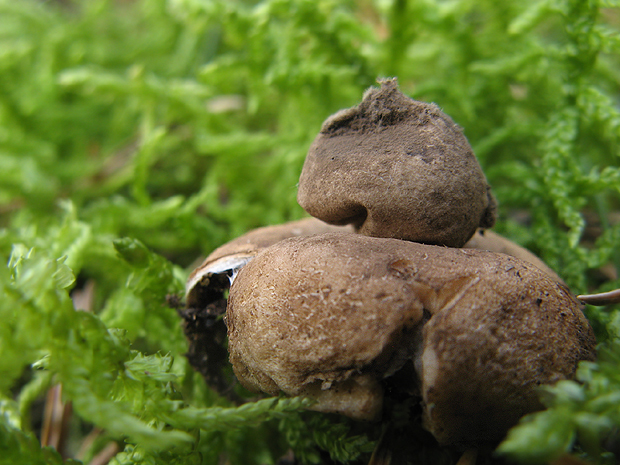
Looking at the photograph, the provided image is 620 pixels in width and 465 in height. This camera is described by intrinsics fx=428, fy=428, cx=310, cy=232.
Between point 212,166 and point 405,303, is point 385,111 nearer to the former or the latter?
point 405,303

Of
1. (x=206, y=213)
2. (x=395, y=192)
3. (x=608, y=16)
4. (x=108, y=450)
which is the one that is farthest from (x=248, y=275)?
(x=608, y=16)

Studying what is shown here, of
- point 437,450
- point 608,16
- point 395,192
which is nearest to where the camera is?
point 395,192

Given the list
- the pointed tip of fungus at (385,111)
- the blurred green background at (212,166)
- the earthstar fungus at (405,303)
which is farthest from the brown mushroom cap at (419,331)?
the pointed tip of fungus at (385,111)

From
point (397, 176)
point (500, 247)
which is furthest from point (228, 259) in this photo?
point (500, 247)

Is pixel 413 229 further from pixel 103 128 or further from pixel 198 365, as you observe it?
pixel 103 128

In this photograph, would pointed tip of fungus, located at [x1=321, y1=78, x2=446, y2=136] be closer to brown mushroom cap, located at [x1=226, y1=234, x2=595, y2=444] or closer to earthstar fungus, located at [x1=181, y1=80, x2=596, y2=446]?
earthstar fungus, located at [x1=181, y1=80, x2=596, y2=446]

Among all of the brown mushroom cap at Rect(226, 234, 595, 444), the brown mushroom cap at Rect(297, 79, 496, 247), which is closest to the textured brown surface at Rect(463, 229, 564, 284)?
the brown mushroom cap at Rect(297, 79, 496, 247)

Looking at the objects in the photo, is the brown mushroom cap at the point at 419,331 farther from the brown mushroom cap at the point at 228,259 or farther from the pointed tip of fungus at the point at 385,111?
the pointed tip of fungus at the point at 385,111
